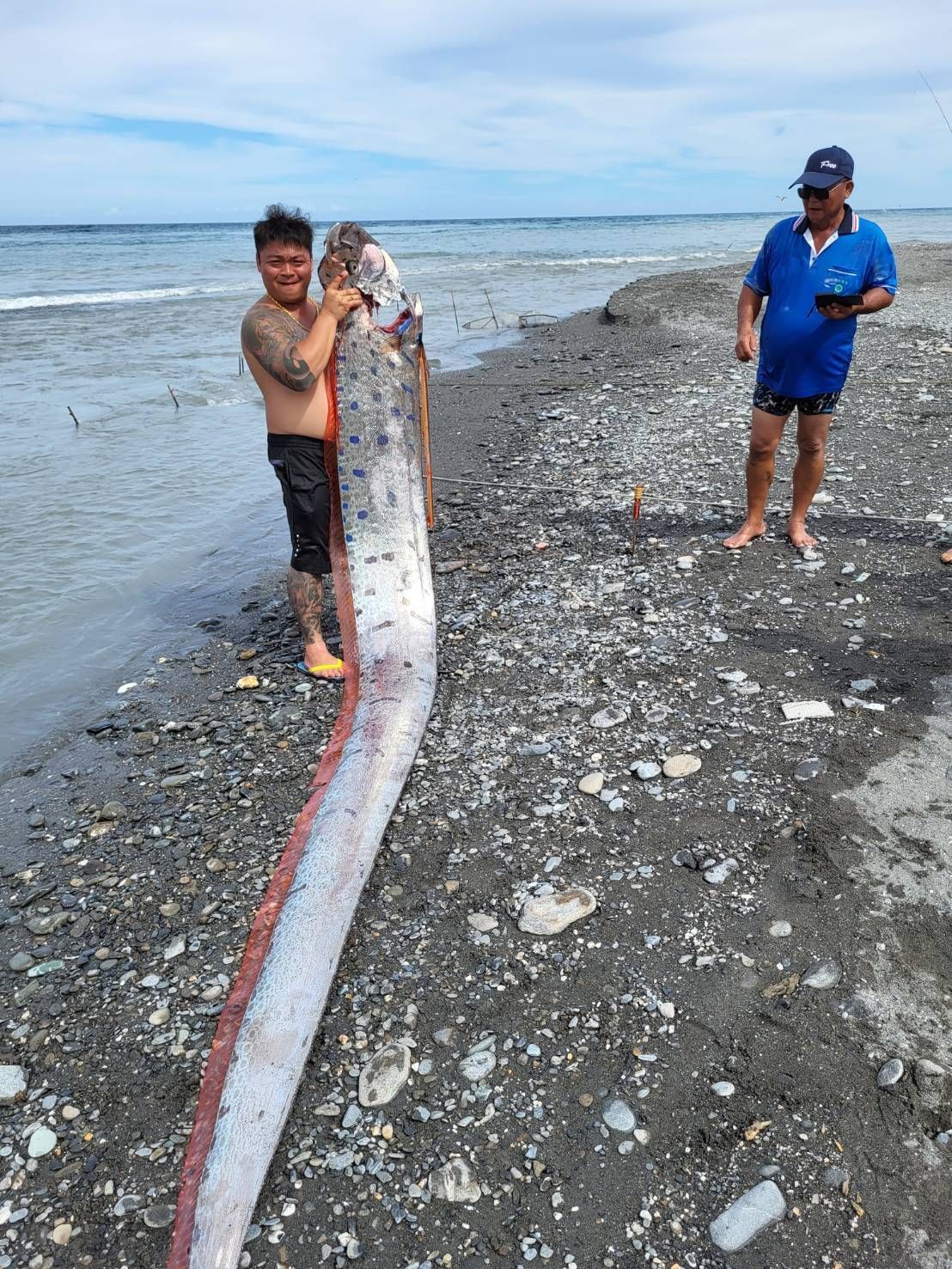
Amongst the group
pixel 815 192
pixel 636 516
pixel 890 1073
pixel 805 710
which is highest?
pixel 815 192

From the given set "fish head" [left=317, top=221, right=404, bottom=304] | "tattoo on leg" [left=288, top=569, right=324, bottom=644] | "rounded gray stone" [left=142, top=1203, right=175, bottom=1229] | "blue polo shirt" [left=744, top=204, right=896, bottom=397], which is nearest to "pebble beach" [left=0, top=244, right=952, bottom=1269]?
"rounded gray stone" [left=142, top=1203, right=175, bottom=1229]

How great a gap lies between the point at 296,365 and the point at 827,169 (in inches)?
125

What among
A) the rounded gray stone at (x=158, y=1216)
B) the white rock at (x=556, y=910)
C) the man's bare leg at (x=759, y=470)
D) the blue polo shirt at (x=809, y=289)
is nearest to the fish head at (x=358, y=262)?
the blue polo shirt at (x=809, y=289)

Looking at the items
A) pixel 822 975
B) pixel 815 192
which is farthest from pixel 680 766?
pixel 815 192

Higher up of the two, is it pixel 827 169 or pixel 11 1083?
pixel 827 169

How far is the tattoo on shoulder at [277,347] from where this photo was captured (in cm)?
421

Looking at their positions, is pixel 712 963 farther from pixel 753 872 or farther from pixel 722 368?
pixel 722 368

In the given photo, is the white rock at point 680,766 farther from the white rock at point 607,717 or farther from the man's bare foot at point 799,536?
the man's bare foot at point 799,536

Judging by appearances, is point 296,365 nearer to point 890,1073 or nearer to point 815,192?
point 815,192

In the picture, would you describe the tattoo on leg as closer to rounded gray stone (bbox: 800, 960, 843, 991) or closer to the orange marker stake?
the orange marker stake

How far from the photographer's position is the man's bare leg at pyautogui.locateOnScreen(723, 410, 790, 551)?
5.52 m

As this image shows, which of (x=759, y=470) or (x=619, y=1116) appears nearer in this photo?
(x=619, y=1116)

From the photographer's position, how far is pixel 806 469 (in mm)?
5680

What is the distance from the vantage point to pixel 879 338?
1327 cm
